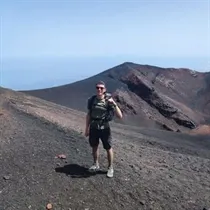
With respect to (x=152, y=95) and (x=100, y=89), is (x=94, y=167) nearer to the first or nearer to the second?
(x=100, y=89)

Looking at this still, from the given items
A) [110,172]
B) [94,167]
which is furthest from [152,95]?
[110,172]

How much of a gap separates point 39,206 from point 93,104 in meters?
2.12

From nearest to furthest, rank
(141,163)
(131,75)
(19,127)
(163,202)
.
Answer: (163,202) < (141,163) < (19,127) < (131,75)

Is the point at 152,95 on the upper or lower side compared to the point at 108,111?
lower

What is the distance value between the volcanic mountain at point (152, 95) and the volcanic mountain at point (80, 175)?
10398 mm

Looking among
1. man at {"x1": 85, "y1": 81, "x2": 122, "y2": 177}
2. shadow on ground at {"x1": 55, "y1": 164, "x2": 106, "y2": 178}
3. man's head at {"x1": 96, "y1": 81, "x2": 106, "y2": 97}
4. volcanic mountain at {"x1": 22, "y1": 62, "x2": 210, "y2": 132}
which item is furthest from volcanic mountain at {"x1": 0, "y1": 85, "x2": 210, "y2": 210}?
volcanic mountain at {"x1": 22, "y1": 62, "x2": 210, "y2": 132}

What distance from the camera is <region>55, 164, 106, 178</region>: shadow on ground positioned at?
8602 millimetres

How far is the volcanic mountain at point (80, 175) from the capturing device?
25.8ft

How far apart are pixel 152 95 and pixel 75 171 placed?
1682 centimetres

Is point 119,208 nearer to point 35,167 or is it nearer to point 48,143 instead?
point 35,167

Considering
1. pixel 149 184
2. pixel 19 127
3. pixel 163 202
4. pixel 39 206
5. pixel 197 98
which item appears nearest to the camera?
pixel 39 206

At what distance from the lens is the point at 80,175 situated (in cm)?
859

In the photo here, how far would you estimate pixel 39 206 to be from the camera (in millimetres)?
7562

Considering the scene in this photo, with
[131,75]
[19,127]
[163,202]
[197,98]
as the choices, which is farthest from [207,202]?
[197,98]
